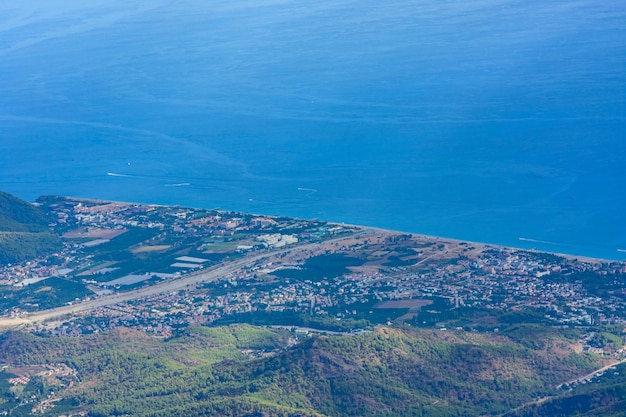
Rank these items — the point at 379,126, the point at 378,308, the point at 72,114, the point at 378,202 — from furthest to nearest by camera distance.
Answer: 1. the point at 72,114
2. the point at 379,126
3. the point at 378,202
4. the point at 378,308

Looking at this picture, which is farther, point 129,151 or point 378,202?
point 129,151

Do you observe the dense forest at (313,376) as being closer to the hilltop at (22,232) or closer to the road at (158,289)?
the road at (158,289)

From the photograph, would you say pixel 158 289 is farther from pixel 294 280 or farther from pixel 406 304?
pixel 406 304

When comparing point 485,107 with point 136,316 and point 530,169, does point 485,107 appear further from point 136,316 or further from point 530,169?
point 136,316

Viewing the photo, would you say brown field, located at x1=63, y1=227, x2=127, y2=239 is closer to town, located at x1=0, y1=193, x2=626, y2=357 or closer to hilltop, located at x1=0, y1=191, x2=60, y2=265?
town, located at x1=0, y1=193, x2=626, y2=357

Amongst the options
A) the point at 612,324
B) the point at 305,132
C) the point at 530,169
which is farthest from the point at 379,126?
the point at 612,324

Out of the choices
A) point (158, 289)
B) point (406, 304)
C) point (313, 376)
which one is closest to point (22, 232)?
point (158, 289)
